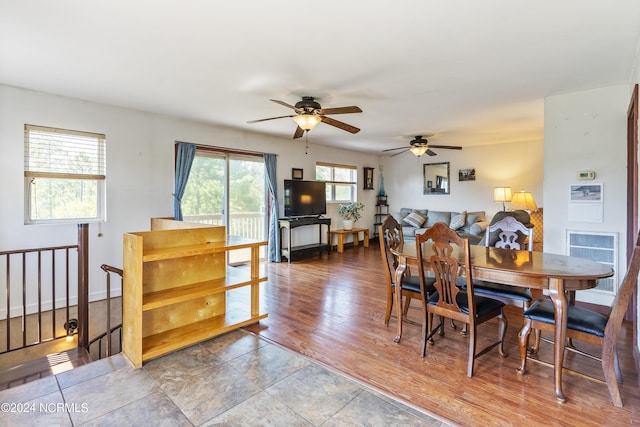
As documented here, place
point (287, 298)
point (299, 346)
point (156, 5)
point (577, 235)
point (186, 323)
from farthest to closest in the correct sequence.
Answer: point (287, 298) → point (577, 235) → point (186, 323) → point (299, 346) → point (156, 5)

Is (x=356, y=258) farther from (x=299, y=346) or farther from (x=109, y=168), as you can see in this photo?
(x=109, y=168)

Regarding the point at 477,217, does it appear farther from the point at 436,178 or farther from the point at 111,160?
the point at 111,160

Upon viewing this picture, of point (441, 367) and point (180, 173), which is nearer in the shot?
point (441, 367)

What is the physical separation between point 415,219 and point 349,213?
5.24ft

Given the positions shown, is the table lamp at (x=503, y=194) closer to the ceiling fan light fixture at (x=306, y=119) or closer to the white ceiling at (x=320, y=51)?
the white ceiling at (x=320, y=51)

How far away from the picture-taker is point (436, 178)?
8227mm

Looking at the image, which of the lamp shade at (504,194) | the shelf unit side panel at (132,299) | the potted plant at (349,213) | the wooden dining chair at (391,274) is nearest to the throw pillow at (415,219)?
the potted plant at (349,213)

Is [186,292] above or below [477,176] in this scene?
Result: below

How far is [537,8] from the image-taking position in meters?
2.11

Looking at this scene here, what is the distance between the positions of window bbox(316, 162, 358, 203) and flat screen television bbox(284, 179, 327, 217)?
1.82 feet

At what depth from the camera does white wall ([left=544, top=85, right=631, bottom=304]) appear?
11.7 ft

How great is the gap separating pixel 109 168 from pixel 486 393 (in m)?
4.72

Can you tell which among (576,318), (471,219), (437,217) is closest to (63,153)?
(576,318)

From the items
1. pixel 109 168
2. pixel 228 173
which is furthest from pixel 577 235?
pixel 109 168
